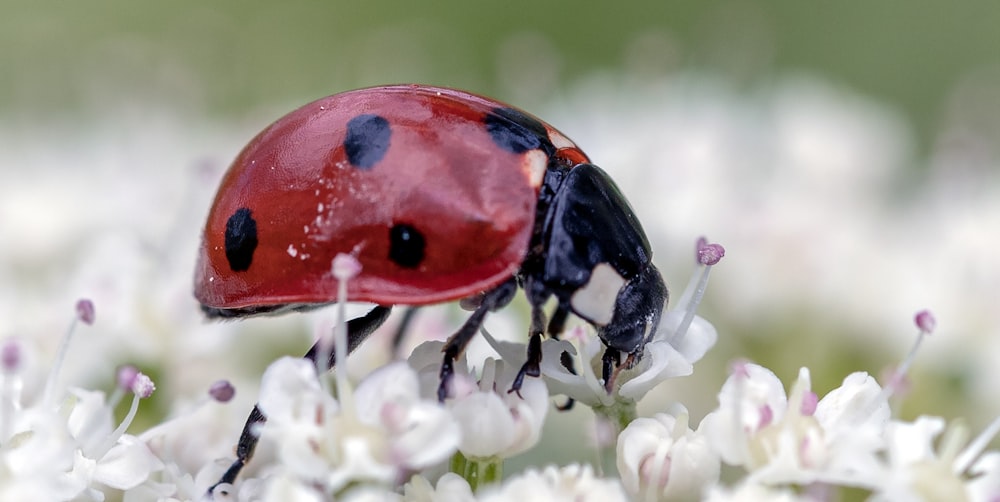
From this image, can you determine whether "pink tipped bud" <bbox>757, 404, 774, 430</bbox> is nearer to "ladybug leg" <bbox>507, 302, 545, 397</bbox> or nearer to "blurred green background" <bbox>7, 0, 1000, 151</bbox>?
"ladybug leg" <bbox>507, 302, 545, 397</bbox>

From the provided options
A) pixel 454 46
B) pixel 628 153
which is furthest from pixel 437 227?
pixel 454 46

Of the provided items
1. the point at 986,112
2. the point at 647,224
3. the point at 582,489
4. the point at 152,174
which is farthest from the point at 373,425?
the point at 986,112

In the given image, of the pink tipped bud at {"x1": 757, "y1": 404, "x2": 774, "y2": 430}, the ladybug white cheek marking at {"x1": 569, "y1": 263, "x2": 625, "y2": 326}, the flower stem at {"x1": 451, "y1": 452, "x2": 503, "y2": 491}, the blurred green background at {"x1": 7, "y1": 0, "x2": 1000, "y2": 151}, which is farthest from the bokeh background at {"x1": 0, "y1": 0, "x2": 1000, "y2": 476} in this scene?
the pink tipped bud at {"x1": 757, "y1": 404, "x2": 774, "y2": 430}

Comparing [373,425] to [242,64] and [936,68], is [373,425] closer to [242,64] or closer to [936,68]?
[242,64]

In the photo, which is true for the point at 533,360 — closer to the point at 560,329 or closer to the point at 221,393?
the point at 560,329

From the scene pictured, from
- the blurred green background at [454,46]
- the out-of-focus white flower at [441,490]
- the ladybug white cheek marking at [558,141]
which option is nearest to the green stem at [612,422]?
the out-of-focus white flower at [441,490]
